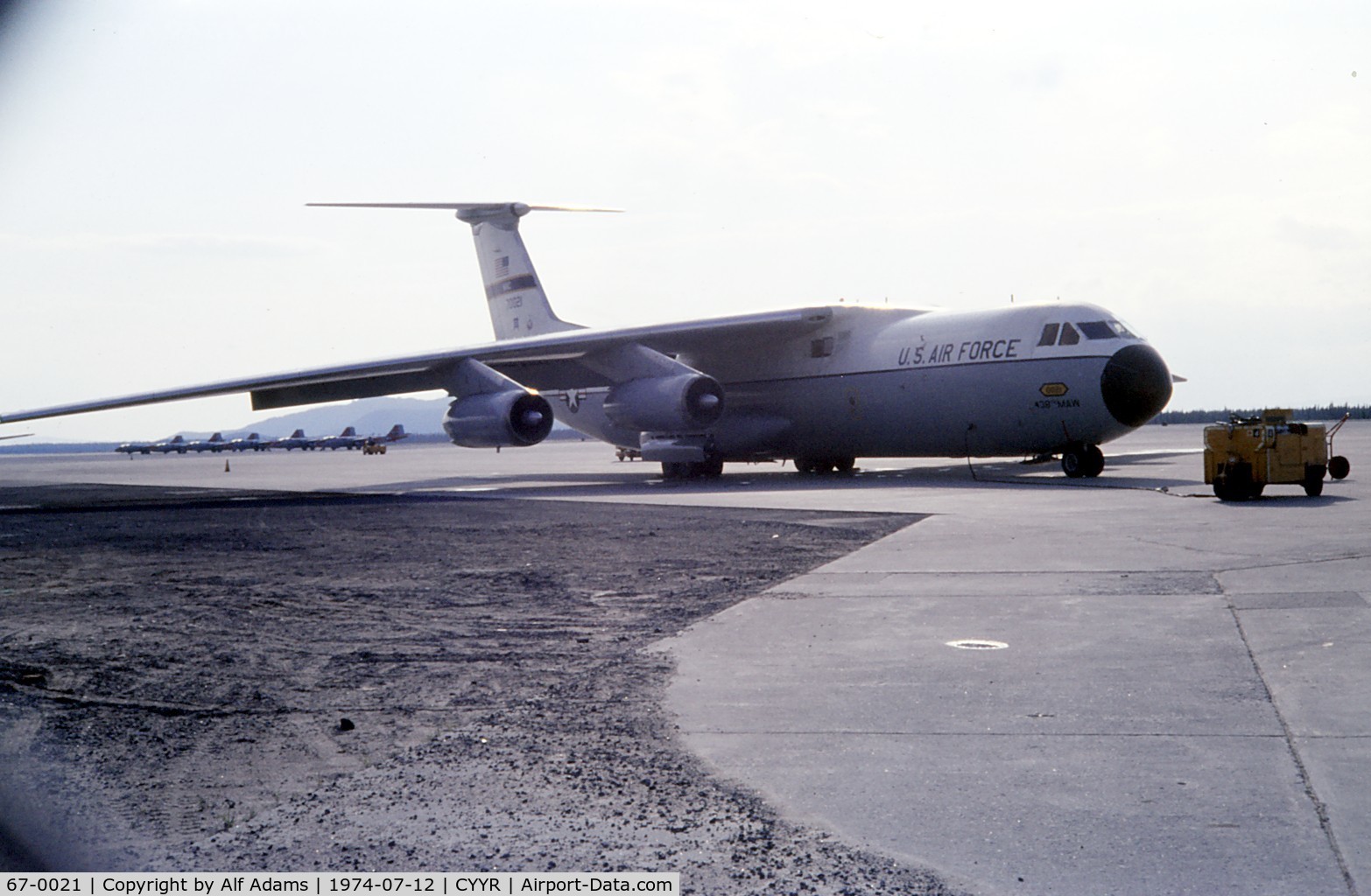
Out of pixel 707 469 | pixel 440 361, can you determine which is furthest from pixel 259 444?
pixel 707 469

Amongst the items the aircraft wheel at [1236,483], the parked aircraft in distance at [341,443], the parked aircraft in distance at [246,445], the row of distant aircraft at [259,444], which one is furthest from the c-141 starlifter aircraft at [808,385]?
the parked aircraft in distance at [246,445]

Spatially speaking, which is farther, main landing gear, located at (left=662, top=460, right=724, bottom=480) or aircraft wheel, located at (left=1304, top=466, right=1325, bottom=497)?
main landing gear, located at (left=662, top=460, right=724, bottom=480)

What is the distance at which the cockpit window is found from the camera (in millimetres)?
22047

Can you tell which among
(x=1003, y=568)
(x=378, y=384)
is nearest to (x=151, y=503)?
(x=378, y=384)

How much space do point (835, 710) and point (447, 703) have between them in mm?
1710

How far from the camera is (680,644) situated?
702 cm

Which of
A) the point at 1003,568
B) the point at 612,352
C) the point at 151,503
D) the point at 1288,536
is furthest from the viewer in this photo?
the point at 612,352

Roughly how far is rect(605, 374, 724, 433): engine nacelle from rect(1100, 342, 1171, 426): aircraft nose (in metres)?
7.37

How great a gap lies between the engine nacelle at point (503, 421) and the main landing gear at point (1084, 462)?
9.84 meters

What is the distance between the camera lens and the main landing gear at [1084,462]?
22.3m

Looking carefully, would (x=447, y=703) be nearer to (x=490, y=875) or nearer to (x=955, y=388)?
(x=490, y=875)
